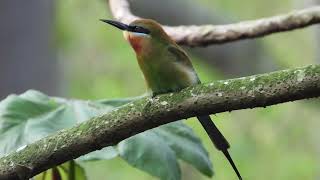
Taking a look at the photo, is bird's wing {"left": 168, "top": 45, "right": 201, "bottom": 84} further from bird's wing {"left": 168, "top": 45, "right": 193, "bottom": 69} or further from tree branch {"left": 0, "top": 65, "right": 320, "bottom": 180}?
tree branch {"left": 0, "top": 65, "right": 320, "bottom": 180}

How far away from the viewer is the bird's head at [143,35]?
1152mm

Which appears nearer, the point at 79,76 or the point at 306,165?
the point at 306,165

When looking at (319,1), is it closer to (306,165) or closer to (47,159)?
(47,159)

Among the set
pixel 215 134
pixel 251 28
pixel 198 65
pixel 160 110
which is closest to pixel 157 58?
pixel 215 134

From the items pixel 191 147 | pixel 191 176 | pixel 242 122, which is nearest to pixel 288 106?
pixel 242 122

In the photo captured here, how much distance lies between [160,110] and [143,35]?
0.92 feet

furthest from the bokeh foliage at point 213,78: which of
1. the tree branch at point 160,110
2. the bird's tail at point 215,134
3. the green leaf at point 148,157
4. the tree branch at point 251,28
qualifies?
the tree branch at point 160,110

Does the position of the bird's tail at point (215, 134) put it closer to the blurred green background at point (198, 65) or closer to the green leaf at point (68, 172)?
the green leaf at point (68, 172)

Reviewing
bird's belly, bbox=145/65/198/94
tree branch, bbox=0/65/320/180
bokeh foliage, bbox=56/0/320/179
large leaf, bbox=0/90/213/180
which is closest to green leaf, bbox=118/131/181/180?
large leaf, bbox=0/90/213/180

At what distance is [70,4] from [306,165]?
6.20ft

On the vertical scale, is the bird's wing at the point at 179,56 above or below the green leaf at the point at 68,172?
above

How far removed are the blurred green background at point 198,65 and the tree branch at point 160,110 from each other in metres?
1.48

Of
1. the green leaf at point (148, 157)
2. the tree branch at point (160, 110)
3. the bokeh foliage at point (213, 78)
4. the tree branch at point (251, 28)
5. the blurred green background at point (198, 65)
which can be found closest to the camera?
the tree branch at point (160, 110)

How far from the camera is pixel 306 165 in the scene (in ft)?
17.1
